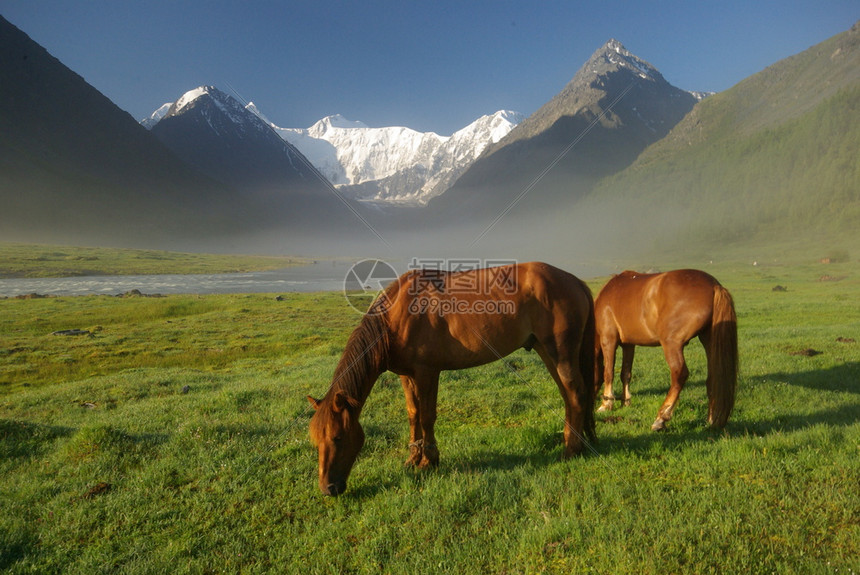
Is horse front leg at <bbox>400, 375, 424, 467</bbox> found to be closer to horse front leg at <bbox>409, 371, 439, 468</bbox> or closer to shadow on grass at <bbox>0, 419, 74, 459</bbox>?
horse front leg at <bbox>409, 371, 439, 468</bbox>

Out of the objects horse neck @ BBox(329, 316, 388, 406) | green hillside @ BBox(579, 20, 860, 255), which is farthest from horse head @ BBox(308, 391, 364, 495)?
green hillside @ BBox(579, 20, 860, 255)

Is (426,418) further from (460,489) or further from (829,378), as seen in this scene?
(829,378)

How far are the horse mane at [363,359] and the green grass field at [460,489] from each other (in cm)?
121

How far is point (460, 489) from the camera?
4.74m

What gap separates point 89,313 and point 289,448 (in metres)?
39.2

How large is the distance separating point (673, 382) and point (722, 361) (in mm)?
763

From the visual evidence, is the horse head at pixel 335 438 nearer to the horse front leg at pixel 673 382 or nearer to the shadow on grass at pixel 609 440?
the shadow on grass at pixel 609 440

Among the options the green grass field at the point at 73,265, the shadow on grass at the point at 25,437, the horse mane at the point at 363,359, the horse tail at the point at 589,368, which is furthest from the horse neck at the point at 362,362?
the green grass field at the point at 73,265

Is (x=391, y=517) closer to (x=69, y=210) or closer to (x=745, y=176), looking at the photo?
(x=745, y=176)

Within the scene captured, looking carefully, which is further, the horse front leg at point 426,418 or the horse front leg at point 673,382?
the horse front leg at point 673,382

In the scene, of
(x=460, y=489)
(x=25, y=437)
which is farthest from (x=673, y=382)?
(x=25, y=437)

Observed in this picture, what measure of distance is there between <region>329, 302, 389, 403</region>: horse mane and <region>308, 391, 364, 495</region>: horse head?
0.23 metres

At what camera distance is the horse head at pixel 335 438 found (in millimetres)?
4816

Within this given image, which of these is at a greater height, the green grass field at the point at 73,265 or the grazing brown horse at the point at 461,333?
the green grass field at the point at 73,265
